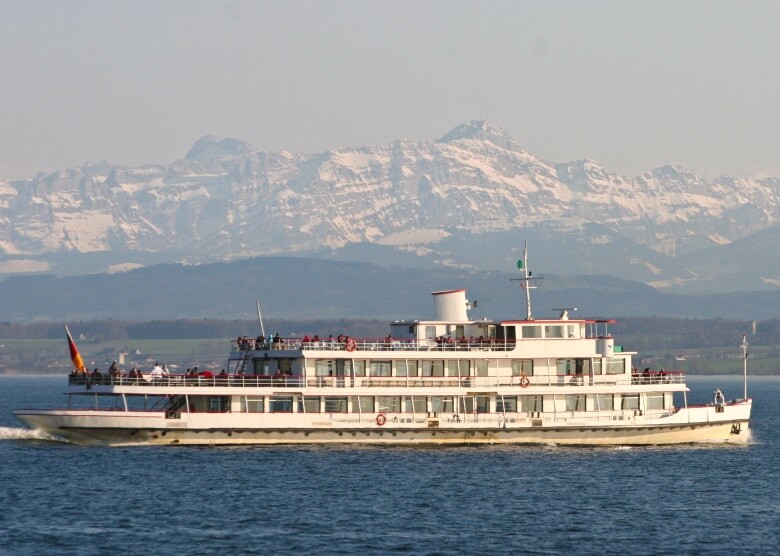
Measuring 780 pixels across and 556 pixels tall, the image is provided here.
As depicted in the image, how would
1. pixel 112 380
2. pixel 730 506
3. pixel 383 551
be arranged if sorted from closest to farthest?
1. pixel 383 551
2. pixel 730 506
3. pixel 112 380

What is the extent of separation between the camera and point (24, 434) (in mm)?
81500

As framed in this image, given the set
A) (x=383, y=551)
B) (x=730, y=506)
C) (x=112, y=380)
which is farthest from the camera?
(x=112, y=380)

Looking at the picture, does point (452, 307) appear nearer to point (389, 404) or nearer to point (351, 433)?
point (389, 404)

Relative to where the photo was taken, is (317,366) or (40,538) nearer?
(40,538)

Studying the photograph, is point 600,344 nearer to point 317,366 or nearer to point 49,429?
point 317,366

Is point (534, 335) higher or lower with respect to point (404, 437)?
higher

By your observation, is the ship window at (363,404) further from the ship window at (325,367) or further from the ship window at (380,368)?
the ship window at (325,367)

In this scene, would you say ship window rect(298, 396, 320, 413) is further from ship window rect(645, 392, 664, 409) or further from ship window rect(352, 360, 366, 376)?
ship window rect(645, 392, 664, 409)

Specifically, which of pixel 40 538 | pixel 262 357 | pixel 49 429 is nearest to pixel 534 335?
pixel 262 357

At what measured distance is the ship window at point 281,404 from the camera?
7734 cm

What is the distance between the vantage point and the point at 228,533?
54.8 m

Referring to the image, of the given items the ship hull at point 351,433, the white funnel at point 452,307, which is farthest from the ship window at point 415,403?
the white funnel at point 452,307

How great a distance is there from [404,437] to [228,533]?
24.4 m

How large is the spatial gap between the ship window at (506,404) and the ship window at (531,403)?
41cm
